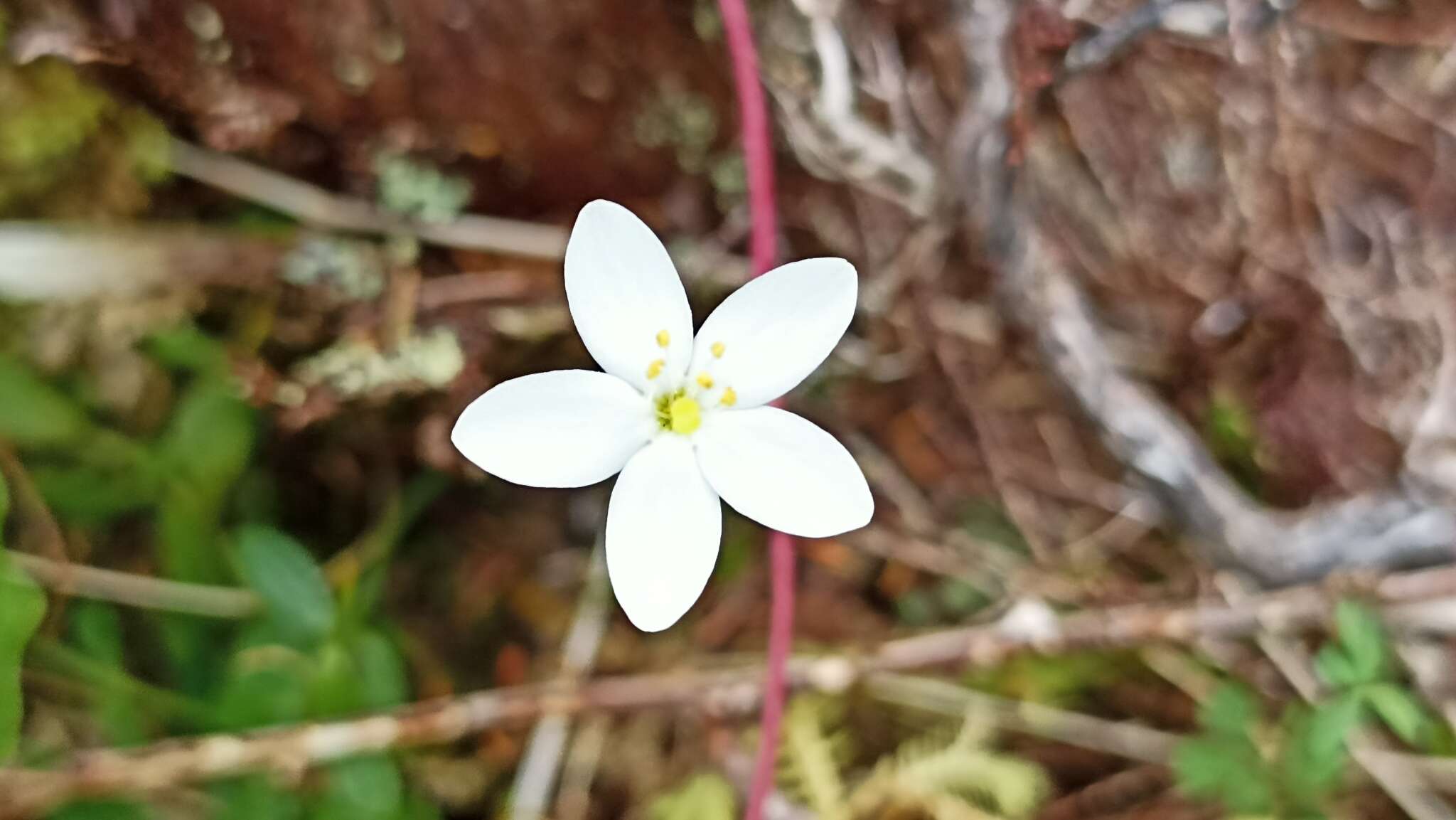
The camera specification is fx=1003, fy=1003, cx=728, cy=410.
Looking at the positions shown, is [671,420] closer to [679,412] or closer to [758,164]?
[679,412]

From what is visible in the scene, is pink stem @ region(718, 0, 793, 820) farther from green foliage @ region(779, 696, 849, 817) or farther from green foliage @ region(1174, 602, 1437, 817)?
green foliage @ region(1174, 602, 1437, 817)

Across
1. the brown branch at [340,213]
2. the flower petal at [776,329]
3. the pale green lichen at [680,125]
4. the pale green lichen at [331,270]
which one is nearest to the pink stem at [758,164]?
the flower petal at [776,329]

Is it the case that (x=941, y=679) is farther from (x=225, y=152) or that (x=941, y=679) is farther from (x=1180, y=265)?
(x=225, y=152)

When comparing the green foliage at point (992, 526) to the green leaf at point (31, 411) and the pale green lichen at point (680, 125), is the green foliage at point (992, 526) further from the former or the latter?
the green leaf at point (31, 411)

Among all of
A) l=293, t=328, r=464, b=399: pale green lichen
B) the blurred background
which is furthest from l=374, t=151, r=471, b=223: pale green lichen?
l=293, t=328, r=464, b=399: pale green lichen

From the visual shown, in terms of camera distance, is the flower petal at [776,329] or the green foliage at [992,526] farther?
the green foliage at [992,526]

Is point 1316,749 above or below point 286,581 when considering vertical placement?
below

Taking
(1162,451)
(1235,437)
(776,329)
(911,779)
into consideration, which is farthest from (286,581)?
(1235,437)
